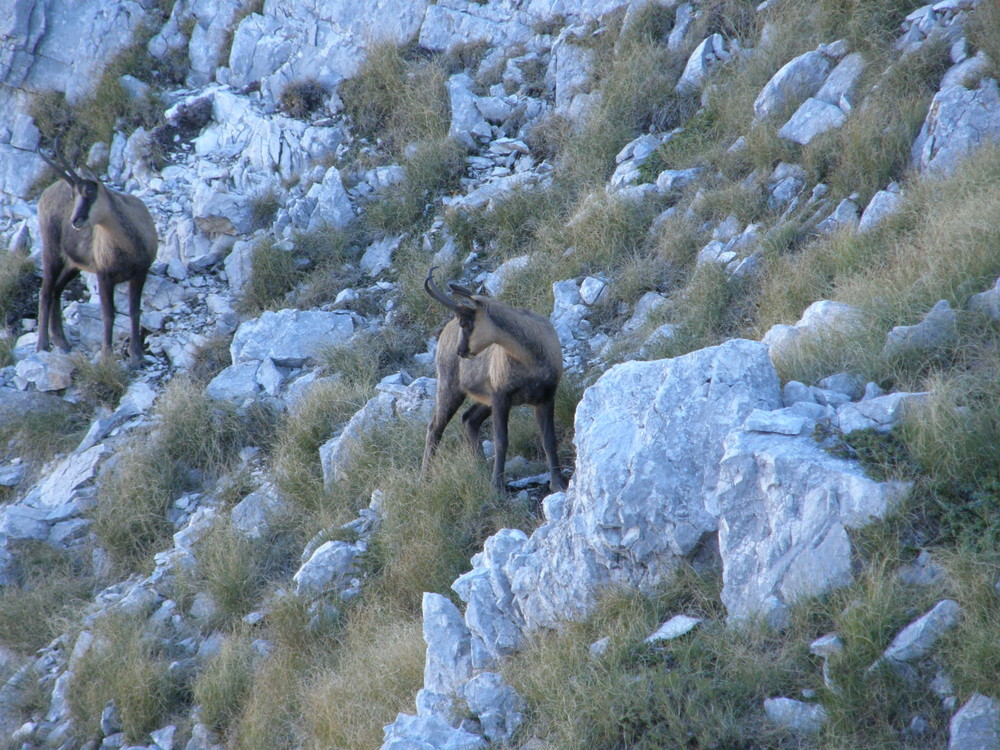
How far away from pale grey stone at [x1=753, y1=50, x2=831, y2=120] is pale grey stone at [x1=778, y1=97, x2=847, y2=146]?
20cm

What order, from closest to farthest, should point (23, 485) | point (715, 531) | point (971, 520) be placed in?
point (971, 520), point (715, 531), point (23, 485)

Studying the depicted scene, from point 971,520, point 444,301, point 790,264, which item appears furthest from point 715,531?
point 790,264

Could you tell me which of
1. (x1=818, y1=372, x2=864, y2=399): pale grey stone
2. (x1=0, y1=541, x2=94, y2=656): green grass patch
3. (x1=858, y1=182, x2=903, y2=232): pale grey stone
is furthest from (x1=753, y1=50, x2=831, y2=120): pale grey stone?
(x1=0, y1=541, x2=94, y2=656): green grass patch

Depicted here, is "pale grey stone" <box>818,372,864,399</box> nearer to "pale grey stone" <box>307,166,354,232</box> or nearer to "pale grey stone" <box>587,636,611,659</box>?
"pale grey stone" <box>587,636,611,659</box>

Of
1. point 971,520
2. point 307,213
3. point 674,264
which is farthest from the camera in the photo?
point 307,213

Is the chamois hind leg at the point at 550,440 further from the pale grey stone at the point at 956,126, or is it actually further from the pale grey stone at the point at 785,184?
the pale grey stone at the point at 956,126

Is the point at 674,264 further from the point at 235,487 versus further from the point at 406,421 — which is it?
the point at 235,487

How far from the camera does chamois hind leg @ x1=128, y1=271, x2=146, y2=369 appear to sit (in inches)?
410

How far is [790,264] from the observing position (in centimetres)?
754

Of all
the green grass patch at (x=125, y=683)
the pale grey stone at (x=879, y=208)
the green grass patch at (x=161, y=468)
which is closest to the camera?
the green grass patch at (x=125, y=683)

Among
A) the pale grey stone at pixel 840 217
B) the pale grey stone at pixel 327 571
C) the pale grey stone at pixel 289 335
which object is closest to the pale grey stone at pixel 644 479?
the pale grey stone at pixel 327 571

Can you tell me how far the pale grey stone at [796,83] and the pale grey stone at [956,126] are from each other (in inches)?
59.4

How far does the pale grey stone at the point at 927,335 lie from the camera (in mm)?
5309

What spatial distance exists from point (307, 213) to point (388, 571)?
6.27 meters
